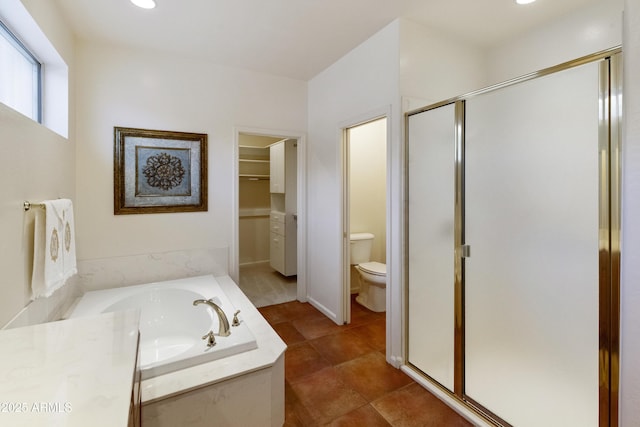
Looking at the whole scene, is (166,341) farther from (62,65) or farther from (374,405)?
(62,65)

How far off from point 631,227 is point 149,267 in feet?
10.1

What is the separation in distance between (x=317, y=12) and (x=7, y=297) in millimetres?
2318

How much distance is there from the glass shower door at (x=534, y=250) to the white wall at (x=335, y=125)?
2.17 ft

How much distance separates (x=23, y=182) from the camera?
1.48 m

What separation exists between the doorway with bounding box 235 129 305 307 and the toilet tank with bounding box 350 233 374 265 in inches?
23.0

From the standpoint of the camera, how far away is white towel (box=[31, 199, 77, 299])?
1539 mm

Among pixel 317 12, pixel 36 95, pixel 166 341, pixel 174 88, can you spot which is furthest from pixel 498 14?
pixel 166 341

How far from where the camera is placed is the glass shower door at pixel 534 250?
1.38 meters

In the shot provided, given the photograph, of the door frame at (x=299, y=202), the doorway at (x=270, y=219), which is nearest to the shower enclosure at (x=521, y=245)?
the door frame at (x=299, y=202)

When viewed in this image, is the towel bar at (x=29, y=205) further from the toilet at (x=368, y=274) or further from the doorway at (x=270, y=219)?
the toilet at (x=368, y=274)

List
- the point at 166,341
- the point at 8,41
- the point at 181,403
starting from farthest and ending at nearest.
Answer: the point at 166,341
the point at 8,41
the point at 181,403

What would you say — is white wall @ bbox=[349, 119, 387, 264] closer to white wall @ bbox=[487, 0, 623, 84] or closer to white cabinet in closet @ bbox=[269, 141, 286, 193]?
white cabinet in closet @ bbox=[269, 141, 286, 193]

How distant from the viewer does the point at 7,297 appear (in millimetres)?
1308

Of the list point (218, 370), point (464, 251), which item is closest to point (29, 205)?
point (218, 370)
